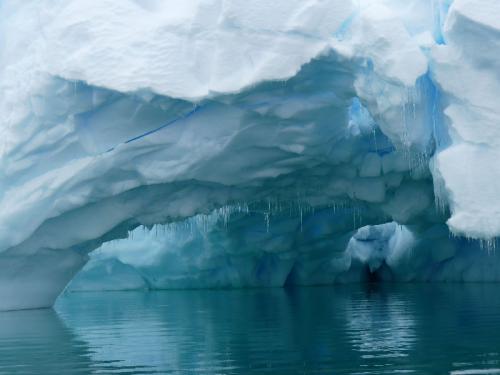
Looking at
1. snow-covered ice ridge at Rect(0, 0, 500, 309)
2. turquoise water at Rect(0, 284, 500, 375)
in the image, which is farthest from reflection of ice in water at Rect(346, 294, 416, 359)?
snow-covered ice ridge at Rect(0, 0, 500, 309)

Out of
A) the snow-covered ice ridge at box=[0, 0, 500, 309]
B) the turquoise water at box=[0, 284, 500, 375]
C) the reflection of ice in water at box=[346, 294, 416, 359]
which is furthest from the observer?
the snow-covered ice ridge at box=[0, 0, 500, 309]

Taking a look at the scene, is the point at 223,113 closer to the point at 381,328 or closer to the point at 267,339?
the point at 381,328

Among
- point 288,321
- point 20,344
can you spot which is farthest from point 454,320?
point 20,344

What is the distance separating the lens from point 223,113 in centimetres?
1196

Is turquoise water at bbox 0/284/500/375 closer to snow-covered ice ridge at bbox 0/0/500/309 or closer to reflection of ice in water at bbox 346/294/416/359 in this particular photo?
reflection of ice in water at bbox 346/294/416/359

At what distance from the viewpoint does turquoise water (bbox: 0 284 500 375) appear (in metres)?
6.68

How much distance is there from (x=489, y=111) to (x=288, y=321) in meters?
3.80

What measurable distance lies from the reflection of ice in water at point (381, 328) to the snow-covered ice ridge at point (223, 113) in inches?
56.7

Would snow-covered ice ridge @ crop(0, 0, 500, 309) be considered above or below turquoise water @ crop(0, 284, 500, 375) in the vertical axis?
above

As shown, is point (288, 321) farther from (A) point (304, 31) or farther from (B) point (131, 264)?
(B) point (131, 264)

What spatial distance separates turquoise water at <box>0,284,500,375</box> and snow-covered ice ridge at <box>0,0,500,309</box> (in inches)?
57.3

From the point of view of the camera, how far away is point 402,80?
10117 millimetres

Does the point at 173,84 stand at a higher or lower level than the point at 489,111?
higher

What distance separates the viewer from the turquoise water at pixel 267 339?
21.9ft
